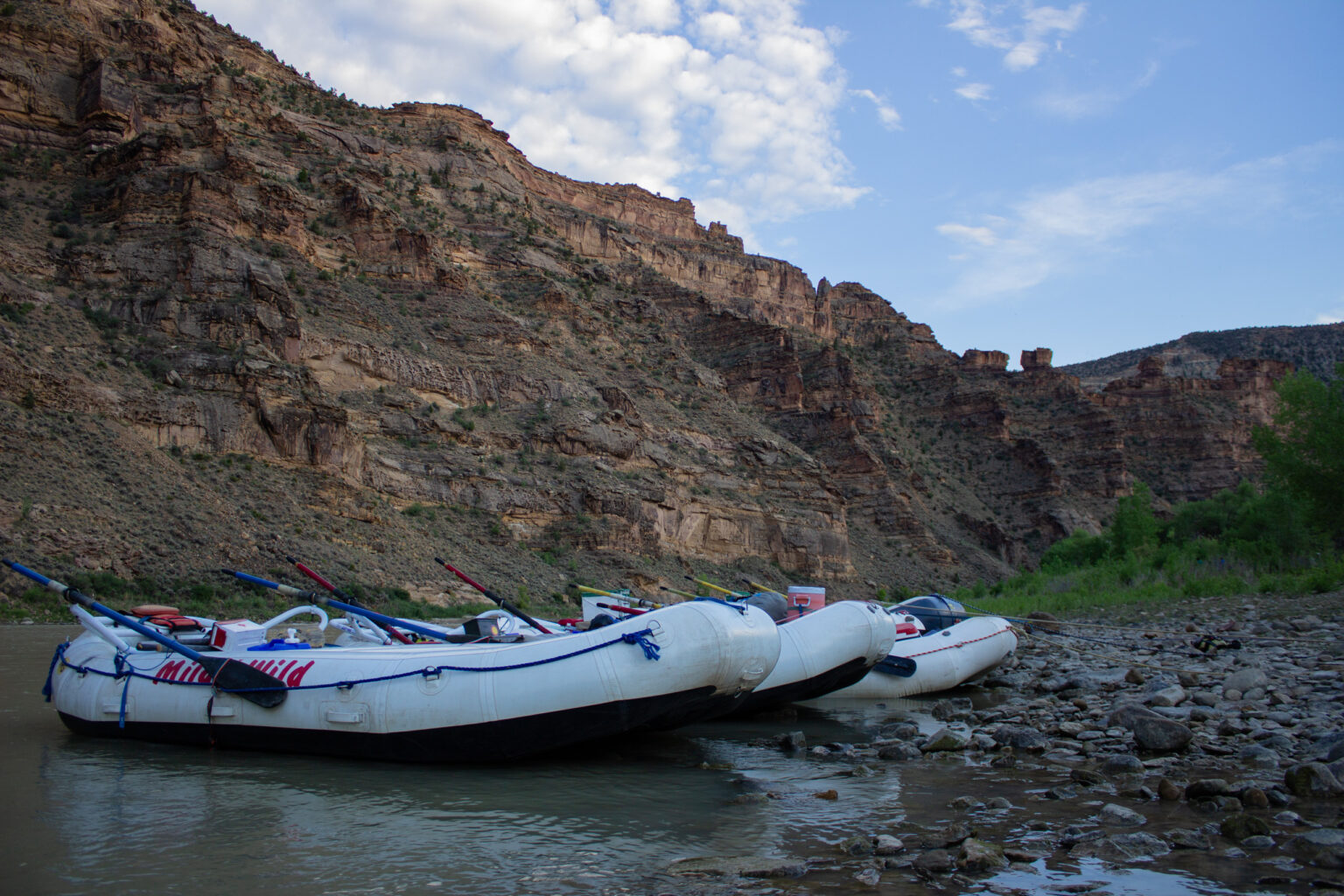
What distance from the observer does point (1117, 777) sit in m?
6.27

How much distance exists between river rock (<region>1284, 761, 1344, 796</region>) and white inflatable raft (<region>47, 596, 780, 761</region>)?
12.7ft

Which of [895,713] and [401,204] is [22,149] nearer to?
[401,204]

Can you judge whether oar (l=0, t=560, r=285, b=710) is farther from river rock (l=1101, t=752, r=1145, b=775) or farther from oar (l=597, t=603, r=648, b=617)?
river rock (l=1101, t=752, r=1145, b=775)

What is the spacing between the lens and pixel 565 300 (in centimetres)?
4712

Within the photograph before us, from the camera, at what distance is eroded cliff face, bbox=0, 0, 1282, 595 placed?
79.8ft

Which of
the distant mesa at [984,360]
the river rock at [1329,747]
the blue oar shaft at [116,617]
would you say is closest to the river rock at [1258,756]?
the river rock at [1329,747]

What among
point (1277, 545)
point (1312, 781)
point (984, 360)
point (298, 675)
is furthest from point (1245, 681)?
point (984, 360)

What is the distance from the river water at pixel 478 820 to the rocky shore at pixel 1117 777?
6 centimetres

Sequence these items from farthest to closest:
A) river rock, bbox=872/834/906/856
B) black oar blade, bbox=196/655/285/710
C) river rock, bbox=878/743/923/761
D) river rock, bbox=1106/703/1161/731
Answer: river rock, bbox=878/743/923/761 → black oar blade, bbox=196/655/285/710 → river rock, bbox=1106/703/1161/731 → river rock, bbox=872/834/906/856

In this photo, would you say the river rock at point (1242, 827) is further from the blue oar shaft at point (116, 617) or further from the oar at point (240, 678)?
the blue oar shaft at point (116, 617)

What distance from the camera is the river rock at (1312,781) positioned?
511 centimetres

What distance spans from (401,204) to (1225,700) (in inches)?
1945

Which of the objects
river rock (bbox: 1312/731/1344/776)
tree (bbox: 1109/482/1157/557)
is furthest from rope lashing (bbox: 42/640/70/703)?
tree (bbox: 1109/482/1157/557)

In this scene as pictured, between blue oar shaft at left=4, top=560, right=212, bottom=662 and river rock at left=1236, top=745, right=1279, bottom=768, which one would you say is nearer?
river rock at left=1236, top=745, right=1279, bottom=768
